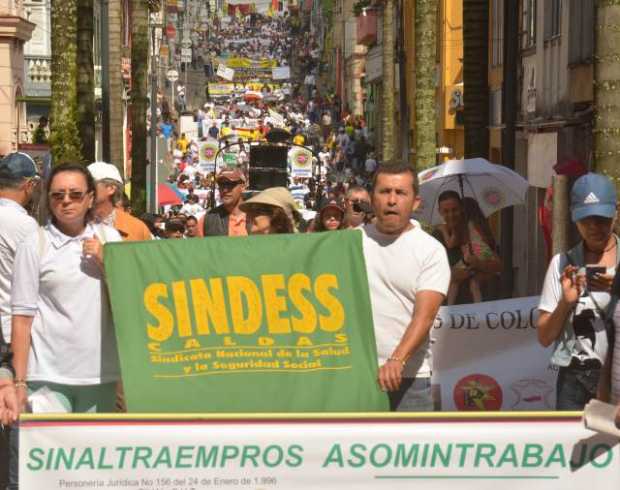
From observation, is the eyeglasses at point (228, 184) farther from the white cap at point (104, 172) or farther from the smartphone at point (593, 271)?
the smartphone at point (593, 271)

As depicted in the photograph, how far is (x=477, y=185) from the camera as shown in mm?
14680

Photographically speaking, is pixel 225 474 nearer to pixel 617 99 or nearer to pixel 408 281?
pixel 408 281

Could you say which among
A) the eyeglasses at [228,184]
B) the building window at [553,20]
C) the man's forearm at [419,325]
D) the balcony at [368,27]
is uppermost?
the balcony at [368,27]

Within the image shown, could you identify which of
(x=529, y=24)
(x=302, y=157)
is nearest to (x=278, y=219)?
(x=529, y=24)

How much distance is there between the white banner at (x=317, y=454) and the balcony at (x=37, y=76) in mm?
38674

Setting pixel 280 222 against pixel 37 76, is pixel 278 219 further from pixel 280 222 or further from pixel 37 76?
pixel 37 76

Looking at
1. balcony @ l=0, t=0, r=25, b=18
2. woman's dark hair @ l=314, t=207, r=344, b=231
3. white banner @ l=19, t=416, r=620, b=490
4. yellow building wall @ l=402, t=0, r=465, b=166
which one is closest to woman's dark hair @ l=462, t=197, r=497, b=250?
woman's dark hair @ l=314, t=207, r=344, b=231

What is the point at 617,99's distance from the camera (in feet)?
32.9

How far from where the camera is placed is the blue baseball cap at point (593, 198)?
23.7 ft

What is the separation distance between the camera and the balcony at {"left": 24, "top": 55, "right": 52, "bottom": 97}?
147 feet

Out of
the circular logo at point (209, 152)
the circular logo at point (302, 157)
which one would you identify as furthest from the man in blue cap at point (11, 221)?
the circular logo at point (209, 152)

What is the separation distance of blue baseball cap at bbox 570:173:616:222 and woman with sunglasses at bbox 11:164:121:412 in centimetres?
209

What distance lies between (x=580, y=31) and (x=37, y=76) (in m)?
25.2

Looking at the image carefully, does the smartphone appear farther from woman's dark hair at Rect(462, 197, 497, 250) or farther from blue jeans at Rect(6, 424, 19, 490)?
woman's dark hair at Rect(462, 197, 497, 250)
